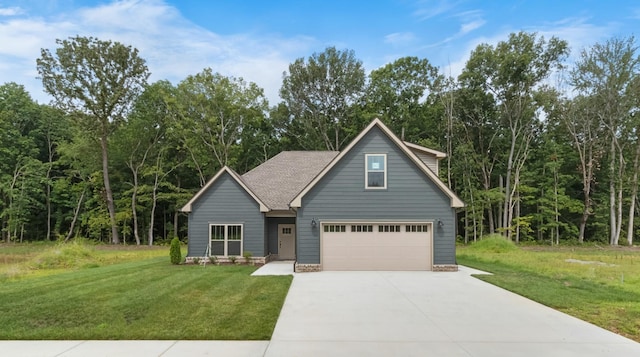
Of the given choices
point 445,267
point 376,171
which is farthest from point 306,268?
point 445,267

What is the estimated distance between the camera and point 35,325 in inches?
268

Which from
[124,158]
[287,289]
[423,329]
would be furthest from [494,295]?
[124,158]

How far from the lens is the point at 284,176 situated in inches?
796

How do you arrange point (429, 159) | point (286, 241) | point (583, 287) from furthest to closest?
1. point (286, 241)
2. point (429, 159)
3. point (583, 287)

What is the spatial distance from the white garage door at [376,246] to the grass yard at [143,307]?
3.08 metres

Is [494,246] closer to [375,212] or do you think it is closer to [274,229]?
[375,212]

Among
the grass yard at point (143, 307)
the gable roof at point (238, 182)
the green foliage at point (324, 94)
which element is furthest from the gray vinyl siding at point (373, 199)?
the green foliage at point (324, 94)

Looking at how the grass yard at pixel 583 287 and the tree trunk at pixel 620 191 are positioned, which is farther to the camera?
the tree trunk at pixel 620 191

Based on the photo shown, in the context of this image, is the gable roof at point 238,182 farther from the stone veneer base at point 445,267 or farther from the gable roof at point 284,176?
the stone veneer base at point 445,267

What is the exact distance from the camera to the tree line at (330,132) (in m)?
29.7

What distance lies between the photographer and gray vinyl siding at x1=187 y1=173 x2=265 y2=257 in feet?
55.2

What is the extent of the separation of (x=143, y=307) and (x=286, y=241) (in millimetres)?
10929

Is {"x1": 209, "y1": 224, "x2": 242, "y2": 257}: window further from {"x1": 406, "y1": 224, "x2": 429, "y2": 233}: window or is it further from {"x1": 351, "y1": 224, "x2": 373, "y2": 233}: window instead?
{"x1": 406, "y1": 224, "x2": 429, "y2": 233}: window

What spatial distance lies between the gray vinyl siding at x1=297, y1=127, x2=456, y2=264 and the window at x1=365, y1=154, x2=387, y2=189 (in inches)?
6.2
